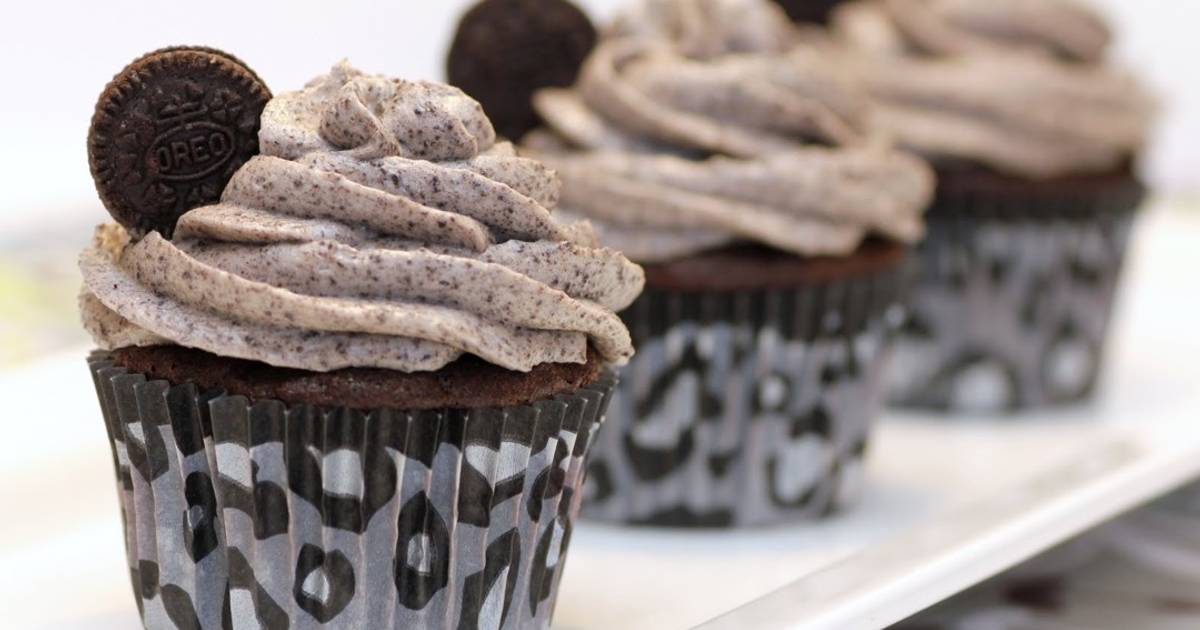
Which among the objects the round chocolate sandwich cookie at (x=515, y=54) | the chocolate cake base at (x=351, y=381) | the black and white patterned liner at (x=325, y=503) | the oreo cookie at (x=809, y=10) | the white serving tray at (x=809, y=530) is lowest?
the white serving tray at (x=809, y=530)

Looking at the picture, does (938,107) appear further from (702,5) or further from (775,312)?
(775,312)

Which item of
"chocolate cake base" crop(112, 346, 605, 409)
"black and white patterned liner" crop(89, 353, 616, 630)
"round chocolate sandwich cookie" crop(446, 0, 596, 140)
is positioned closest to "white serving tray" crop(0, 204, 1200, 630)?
"black and white patterned liner" crop(89, 353, 616, 630)

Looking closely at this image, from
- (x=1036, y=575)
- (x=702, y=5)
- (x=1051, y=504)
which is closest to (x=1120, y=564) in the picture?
(x=1036, y=575)

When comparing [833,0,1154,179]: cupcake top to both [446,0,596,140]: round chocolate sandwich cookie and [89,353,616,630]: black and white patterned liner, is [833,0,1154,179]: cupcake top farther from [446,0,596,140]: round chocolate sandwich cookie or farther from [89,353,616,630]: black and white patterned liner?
[89,353,616,630]: black and white patterned liner

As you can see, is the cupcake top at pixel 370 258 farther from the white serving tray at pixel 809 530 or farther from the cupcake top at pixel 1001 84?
the cupcake top at pixel 1001 84

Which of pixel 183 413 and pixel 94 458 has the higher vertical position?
pixel 183 413

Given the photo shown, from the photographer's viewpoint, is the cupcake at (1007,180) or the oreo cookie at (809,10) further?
the oreo cookie at (809,10)

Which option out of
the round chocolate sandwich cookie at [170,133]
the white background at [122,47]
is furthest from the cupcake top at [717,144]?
the round chocolate sandwich cookie at [170,133]
